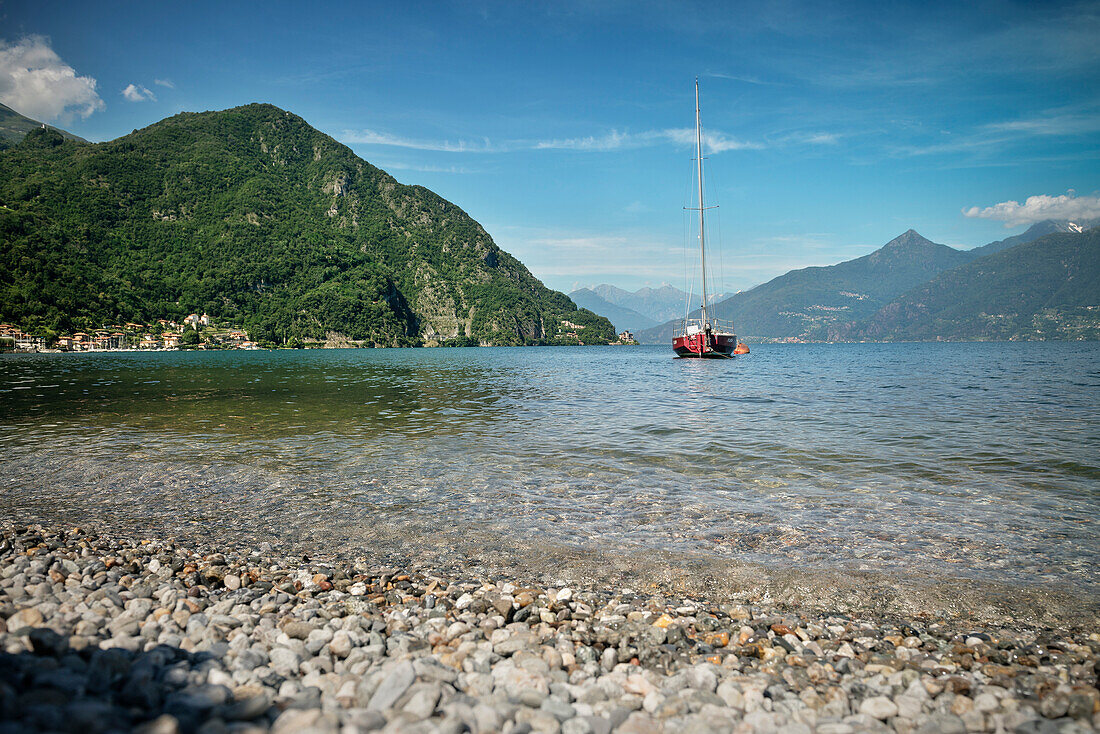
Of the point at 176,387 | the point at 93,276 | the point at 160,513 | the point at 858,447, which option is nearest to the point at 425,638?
the point at 160,513

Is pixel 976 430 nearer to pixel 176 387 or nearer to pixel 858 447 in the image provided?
pixel 858 447

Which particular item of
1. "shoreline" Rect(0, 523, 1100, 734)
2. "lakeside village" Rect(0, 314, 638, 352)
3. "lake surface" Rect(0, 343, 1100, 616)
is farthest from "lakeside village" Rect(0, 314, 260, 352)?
"shoreline" Rect(0, 523, 1100, 734)

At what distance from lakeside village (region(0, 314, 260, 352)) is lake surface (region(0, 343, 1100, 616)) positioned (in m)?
162

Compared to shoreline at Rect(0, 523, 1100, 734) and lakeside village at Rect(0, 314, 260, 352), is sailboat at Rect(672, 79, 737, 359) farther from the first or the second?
lakeside village at Rect(0, 314, 260, 352)

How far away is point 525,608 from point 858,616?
371 centimetres

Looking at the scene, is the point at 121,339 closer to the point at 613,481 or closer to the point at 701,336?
the point at 701,336

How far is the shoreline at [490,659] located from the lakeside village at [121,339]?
598ft

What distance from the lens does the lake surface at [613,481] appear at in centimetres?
811

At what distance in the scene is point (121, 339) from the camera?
16962 centimetres

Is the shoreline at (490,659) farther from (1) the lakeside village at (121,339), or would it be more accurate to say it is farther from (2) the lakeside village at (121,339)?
(1) the lakeside village at (121,339)

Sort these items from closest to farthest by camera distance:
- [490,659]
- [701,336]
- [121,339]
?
[490,659], [701,336], [121,339]

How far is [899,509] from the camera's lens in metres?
9.75

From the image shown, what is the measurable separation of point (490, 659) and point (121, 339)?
214649 millimetres

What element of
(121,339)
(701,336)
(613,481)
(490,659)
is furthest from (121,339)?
(490,659)
